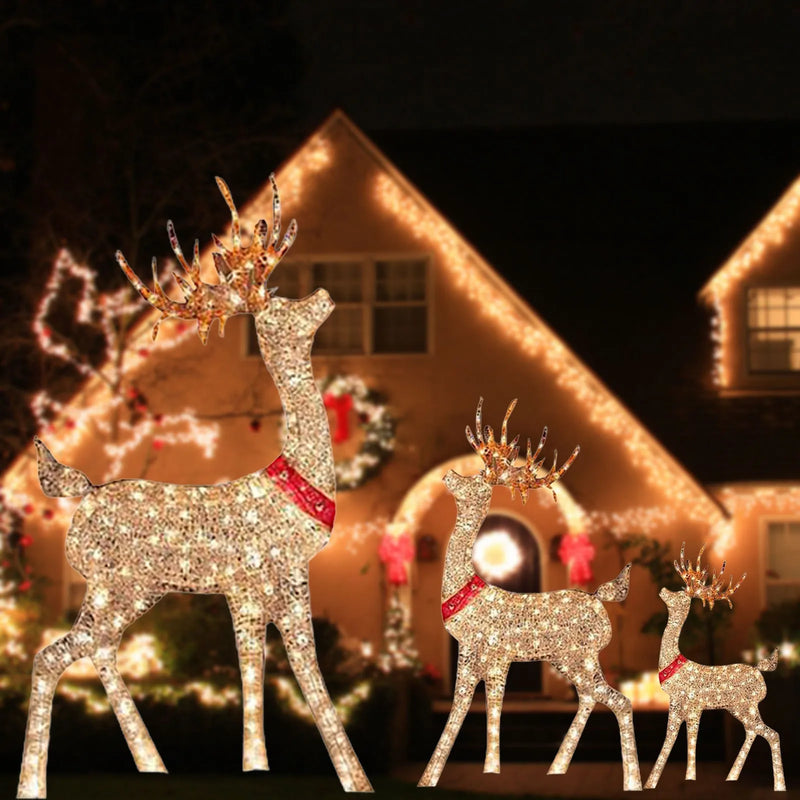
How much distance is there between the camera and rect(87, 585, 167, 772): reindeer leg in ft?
27.6

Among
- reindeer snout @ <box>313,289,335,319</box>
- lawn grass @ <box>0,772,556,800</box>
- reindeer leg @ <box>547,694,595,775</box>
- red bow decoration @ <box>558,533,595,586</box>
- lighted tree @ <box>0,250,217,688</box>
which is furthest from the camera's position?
lighted tree @ <box>0,250,217,688</box>

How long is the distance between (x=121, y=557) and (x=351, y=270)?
32.4 ft

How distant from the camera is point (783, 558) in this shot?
17641mm

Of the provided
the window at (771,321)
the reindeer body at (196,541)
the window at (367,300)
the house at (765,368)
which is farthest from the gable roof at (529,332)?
the reindeer body at (196,541)

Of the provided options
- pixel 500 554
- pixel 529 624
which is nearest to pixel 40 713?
pixel 529 624

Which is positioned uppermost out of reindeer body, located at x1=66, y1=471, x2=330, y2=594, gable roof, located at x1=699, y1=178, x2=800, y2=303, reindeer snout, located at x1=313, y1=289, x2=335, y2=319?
gable roof, located at x1=699, y1=178, x2=800, y2=303

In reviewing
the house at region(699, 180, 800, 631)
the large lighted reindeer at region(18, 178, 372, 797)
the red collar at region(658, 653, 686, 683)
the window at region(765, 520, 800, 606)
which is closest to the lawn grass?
the large lighted reindeer at region(18, 178, 372, 797)

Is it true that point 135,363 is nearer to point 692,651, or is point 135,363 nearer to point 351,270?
point 351,270

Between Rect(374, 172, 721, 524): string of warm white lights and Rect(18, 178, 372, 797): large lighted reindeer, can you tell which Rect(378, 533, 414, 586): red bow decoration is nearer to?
Rect(374, 172, 721, 524): string of warm white lights

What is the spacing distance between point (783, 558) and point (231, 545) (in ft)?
36.7

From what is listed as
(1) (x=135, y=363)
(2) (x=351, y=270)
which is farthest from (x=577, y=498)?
(1) (x=135, y=363)

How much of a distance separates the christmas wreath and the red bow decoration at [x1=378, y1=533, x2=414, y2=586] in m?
0.92

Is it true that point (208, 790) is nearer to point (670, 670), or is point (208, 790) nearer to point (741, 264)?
point (670, 670)

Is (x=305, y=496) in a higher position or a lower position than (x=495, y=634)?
higher
